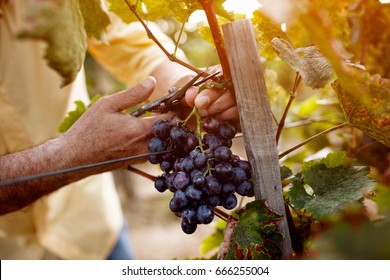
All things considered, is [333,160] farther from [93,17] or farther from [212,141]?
[93,17]

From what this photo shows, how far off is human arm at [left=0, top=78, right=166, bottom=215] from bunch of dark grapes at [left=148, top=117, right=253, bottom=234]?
0.62 feet

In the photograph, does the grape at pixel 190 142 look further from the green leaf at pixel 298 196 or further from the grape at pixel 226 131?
the green leaf at pixel 298 196

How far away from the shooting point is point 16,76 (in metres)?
1.69

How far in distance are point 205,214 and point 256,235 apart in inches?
3.4

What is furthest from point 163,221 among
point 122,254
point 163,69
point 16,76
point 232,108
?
point 232,108

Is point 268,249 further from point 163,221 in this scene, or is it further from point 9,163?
point 163,221

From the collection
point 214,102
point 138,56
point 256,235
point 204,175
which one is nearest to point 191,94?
point 214,102

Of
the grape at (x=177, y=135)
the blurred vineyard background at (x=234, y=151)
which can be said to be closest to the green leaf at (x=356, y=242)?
the blurred vineyard background at (x=234, y=151)

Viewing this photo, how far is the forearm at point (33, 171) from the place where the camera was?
943mm

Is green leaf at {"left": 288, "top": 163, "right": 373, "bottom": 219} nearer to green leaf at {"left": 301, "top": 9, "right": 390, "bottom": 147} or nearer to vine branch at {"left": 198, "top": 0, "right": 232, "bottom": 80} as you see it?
green leaf at {"left": 301, "top": 9, "right": 390, "bottom": 147}

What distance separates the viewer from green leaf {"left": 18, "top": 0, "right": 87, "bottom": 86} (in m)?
0.42

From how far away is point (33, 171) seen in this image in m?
0.97
